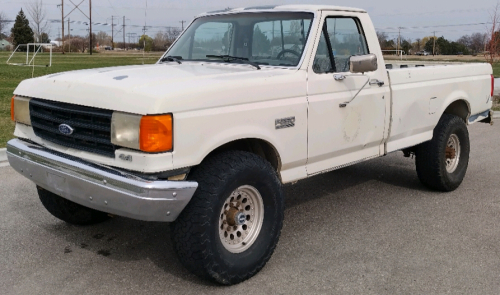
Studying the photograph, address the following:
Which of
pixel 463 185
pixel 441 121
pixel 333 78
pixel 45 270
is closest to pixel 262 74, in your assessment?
pixel 333 78

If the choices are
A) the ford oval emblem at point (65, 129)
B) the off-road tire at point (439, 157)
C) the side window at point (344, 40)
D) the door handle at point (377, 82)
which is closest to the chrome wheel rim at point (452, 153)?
the off-road tire at point (439, 157)

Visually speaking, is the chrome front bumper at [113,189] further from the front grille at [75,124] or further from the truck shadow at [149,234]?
the truck shadow at [149,234]

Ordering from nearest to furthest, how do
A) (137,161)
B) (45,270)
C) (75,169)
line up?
(137,161)
(75,169)
(45,270)

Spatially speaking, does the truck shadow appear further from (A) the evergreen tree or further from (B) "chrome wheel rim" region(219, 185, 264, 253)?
(A) the evergreen tree

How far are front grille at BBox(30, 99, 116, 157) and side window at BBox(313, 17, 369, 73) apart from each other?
1988 millimetres

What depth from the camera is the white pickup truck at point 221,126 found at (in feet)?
11.6

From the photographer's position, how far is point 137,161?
138 inches

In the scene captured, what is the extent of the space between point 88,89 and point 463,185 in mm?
4874

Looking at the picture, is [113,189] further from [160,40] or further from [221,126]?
[160,40]

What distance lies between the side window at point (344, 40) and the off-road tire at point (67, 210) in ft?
8.05

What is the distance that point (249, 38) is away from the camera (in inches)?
202

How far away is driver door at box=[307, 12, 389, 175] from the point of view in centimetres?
458

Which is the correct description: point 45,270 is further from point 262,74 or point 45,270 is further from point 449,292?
point 449,292

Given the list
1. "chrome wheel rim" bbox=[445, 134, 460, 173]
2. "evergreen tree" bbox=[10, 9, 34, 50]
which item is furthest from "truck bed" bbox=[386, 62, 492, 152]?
"evergreen tree" bbox=[10, 9, 34, 50]
